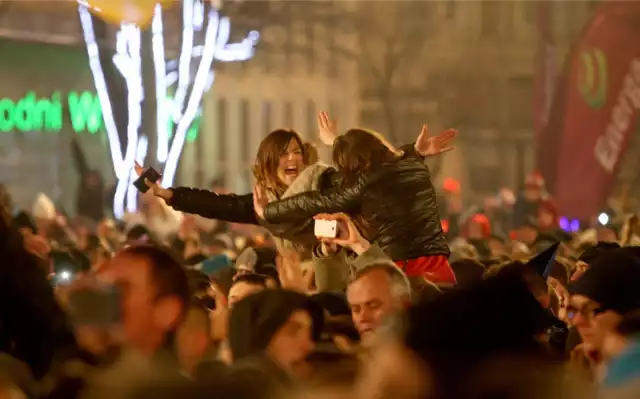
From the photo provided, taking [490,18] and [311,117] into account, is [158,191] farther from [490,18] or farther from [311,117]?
[490,18]

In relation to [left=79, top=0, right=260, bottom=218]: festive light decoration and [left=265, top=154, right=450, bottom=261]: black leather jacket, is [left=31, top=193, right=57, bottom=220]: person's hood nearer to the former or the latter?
[left=79, top=0, right=260, bottom=218]: festive light decoration

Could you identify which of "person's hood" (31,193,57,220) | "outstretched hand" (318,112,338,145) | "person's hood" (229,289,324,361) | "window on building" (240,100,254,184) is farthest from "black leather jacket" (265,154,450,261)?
"window on building" (240,100,254,184)

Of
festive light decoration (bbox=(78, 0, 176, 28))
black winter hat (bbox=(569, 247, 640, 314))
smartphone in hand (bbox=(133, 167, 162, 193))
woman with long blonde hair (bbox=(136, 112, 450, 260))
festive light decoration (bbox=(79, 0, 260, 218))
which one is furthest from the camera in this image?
festive light decoration (bbox=(79, 0, 260, 218))

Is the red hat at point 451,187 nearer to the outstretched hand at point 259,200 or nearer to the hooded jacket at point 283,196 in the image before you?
the hooded jacket at point 283,196

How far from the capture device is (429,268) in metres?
7.24

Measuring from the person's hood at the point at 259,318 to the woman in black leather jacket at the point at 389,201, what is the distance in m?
2.21

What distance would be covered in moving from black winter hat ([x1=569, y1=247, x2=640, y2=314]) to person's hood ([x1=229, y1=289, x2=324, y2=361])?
3.14 feet

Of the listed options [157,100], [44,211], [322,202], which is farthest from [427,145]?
[157,100]

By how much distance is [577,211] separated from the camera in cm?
2159

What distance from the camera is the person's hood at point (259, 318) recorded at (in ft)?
15.8

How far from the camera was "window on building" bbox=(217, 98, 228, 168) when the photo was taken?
45.7m

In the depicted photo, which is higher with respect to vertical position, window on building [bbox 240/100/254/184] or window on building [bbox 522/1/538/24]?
window on building [bbox 522/1/538/24]

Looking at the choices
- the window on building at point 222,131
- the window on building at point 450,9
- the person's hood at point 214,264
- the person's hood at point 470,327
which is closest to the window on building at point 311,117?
the window on building at point 222,131

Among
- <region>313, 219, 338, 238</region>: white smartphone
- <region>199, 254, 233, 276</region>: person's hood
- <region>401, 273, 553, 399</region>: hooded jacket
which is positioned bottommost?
<region>199, 254, 233, 276</region>: person's hood
